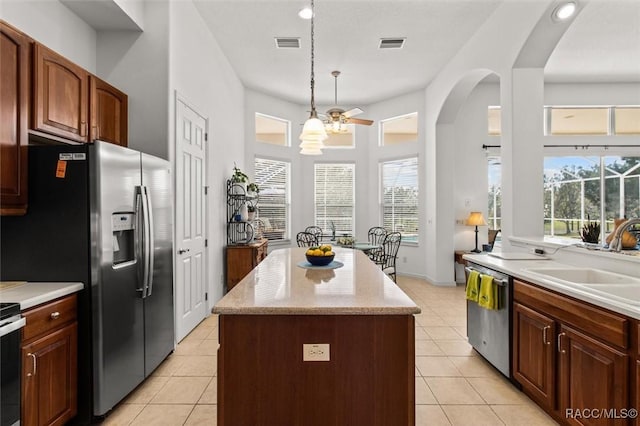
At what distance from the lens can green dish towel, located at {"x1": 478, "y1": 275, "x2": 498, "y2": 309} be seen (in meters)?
2.79

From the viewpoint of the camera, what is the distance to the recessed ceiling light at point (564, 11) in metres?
2.95

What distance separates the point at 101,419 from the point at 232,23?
414 cm

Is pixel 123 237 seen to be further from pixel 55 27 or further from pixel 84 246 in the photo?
pixel 55 27

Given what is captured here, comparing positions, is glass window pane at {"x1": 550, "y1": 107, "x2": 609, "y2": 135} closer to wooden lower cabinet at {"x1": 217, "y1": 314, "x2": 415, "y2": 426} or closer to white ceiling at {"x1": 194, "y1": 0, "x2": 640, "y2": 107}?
white ceiling at {"x1": 194, "y1": 0, "x2": 640, "y2": 107}

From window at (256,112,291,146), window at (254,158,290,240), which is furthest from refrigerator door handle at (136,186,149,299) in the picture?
window at (256,112,291,146)

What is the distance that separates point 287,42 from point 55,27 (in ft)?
8.50

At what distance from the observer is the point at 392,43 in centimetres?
466

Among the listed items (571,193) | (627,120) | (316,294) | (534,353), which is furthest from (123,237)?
(627,120)

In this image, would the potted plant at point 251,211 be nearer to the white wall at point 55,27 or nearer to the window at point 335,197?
the window at point 335,197

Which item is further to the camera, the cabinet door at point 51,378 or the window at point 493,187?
the window at point 493,187

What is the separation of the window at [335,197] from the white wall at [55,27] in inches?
184

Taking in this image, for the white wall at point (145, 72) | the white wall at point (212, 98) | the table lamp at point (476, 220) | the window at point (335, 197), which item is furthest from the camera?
the window at point (335, 197)

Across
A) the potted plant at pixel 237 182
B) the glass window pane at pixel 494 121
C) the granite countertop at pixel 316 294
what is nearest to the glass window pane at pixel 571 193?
the glass window pane at pixel 494 121

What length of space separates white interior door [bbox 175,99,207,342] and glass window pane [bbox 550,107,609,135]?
19.7 ft
